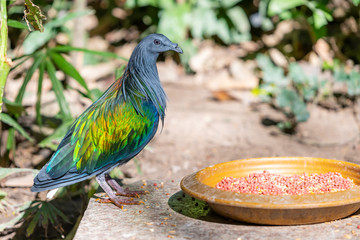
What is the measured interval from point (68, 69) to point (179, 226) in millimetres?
1622

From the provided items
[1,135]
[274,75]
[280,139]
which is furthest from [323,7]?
[1,135]

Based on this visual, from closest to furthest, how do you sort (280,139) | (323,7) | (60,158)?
1. (60,158)
2. (280,139)
3. (323,7)

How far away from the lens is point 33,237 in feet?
11.3

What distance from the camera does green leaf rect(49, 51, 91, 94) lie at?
3449mm

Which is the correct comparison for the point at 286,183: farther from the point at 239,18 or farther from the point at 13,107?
the point at 239,18

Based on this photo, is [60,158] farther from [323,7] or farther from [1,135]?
[323,7]

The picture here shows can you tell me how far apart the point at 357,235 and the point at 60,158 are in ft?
4.81

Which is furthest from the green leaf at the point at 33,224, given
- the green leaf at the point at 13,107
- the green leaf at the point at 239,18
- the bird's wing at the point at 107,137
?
the green leaf at the point at 239,18

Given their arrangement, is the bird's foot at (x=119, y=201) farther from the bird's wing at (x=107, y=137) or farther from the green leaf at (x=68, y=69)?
the green leaf at (x=68, y=69)

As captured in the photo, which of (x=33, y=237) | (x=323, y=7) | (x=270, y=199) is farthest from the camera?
(x=323, y=7)

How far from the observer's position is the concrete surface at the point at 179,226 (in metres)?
2.25

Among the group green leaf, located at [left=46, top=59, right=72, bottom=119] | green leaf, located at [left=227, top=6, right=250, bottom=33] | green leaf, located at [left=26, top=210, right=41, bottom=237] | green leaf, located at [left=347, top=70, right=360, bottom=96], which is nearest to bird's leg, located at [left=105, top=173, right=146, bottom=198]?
green leaf, located at [left=26, top=210, right=41, bottom=237]

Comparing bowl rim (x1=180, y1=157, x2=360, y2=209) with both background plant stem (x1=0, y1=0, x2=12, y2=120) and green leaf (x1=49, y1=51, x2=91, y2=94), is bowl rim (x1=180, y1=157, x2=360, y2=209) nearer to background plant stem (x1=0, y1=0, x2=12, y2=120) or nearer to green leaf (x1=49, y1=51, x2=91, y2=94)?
background plant stem (x1=0, y1=0, x2=12, y2=120)

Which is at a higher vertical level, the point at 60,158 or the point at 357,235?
the point at 60,158
